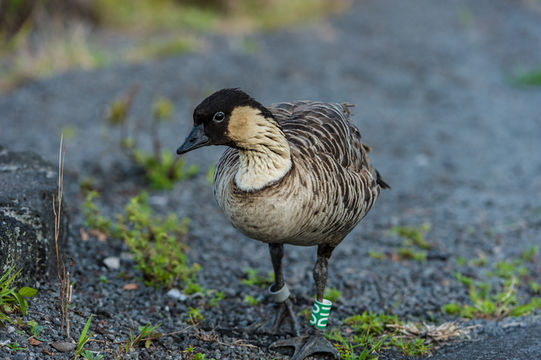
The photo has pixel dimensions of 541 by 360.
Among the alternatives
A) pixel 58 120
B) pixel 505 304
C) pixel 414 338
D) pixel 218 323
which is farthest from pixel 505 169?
pixel 58 120

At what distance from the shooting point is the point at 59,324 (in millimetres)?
3531

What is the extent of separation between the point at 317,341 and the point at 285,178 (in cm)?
126

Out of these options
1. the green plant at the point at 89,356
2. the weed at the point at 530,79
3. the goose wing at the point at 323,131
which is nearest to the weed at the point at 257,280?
the goose wing at the point at 323,131

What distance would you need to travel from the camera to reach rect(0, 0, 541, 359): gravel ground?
4176 mm

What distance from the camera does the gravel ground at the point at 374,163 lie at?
418cm

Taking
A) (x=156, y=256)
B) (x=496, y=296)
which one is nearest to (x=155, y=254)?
(x=156, y=256)

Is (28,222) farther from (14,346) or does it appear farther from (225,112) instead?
(225,112)

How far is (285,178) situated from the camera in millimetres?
3326

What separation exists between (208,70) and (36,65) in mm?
2891

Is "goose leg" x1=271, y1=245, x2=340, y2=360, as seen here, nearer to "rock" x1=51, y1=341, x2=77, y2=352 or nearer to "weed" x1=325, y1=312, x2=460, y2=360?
"weed" x1=325, y1=312, x2=460, y2=360

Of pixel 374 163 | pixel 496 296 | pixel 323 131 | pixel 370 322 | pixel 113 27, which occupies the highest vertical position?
pixel 113 27

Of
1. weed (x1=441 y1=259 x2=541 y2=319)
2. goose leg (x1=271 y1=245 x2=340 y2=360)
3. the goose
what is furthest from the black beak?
weed (x1=441 y1=259 x2=541 y2=319)

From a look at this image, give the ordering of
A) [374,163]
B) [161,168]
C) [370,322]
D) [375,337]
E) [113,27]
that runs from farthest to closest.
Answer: [113,27], [374,163], [161,168], [370,322], [375,337]

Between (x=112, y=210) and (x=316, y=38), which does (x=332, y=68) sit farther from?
(x=112, y=210)
